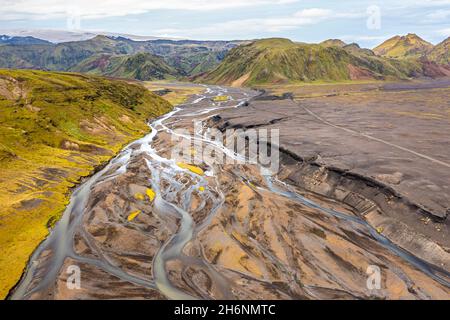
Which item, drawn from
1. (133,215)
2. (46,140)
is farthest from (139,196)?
(46,140)

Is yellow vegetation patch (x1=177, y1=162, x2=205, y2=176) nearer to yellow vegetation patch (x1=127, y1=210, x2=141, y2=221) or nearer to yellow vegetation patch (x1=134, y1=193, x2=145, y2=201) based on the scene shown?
yellow vegetation patch (x1=134, y1=193, x2=145, y2=201)

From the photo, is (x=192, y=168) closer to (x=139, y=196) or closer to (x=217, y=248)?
(x=139, y=196)

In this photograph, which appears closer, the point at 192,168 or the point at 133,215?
the point at 133,215

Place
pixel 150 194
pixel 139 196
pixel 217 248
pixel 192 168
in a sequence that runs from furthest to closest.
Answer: pixel 192 168 < pixel 150 194 < pixel 139 196 < pixel 217 248

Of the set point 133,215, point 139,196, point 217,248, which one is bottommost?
point 217,248

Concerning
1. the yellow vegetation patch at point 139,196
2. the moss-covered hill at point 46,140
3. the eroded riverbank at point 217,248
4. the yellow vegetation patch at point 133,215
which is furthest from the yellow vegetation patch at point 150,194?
the moss-covered hill at point 46,140

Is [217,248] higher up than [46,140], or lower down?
lower down

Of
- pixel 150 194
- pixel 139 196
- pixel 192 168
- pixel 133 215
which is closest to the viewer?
pixel 133 215

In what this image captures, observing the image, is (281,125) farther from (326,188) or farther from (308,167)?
(326,188)

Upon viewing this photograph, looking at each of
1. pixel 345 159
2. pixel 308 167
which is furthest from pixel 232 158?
Answer: pixel 345 159
